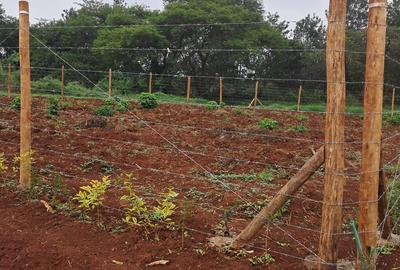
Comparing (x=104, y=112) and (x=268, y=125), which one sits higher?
(x=104, y=112)

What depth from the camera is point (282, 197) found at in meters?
3.54

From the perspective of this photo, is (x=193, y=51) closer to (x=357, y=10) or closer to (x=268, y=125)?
(x=268, y=125)

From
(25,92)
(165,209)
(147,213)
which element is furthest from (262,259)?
(25,92)

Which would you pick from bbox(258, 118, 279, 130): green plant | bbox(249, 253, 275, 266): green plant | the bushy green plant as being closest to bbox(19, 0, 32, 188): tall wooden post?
bbox(249, 253, 275, 266): green plant

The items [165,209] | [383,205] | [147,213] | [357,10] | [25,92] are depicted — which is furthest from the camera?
[357,10]

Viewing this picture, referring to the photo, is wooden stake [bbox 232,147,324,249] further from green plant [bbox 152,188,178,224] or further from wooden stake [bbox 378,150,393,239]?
wooden stake [bbox 378,150,393,239]

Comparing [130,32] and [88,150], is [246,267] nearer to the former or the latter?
[88,150]

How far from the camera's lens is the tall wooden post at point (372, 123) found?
2.95 metres

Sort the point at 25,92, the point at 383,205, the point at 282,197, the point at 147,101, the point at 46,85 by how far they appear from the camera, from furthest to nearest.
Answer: the point at 46,85 → the point at 147,101 → the point at 25,92 → the point at 383,205 → the point at 282,197

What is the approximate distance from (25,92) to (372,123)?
12.9 ft

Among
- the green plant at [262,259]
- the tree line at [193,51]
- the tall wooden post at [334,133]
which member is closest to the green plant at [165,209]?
the green plant at [262,259]

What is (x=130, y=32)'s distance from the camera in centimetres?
2950

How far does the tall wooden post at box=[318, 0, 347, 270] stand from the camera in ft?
9.62

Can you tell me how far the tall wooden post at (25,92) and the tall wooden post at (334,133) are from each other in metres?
3.55
